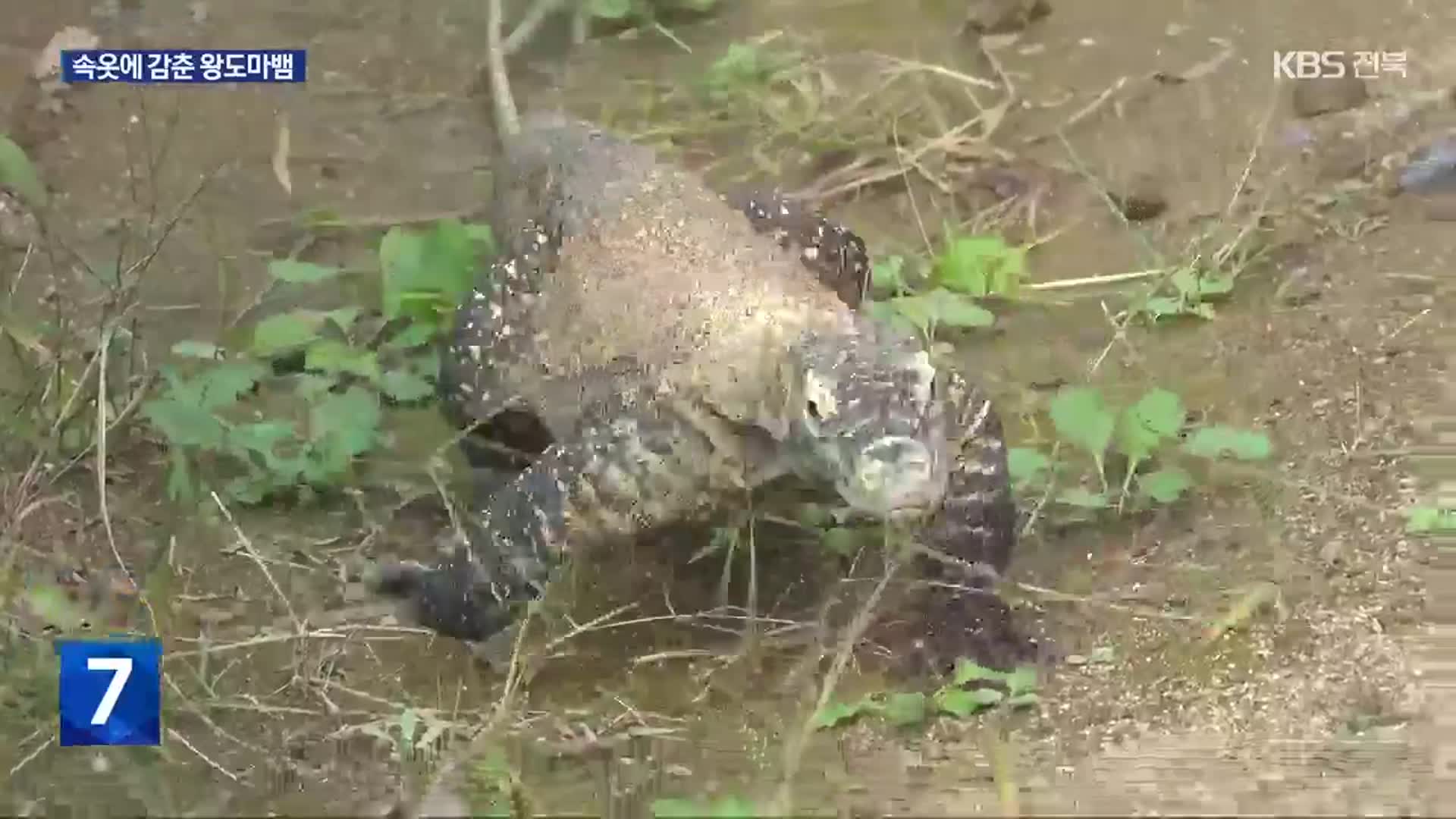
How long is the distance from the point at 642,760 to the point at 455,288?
1214 mm

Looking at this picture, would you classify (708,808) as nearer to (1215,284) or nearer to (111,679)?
(111,679)

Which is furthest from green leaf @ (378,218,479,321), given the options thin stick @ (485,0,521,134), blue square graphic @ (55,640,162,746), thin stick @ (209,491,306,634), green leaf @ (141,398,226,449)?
blue square graphic @ (55,640,162,746)

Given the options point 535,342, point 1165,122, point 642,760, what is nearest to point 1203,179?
point 1165,122

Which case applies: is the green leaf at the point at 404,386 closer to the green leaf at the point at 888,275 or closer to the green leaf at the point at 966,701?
the green leaf at the point at 888,275

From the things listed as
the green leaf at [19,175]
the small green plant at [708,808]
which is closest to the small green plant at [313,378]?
the green leaf at [19,175]

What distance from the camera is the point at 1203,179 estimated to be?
2.82 metres

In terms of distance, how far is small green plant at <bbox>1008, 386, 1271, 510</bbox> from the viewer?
7.39 ft

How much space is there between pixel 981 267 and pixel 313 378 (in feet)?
3.63

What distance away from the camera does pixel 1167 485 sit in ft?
7.36

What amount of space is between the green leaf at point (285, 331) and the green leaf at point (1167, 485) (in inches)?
49.2

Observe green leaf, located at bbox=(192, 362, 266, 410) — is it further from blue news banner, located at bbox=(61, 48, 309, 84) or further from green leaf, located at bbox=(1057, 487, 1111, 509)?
green leaf, located at bbox=(1057, 487, 1111, 509)

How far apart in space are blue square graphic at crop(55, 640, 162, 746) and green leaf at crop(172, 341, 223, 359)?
598 millimetres

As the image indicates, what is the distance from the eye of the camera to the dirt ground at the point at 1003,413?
5.56ft

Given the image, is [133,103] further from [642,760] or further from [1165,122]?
[1165,122]
